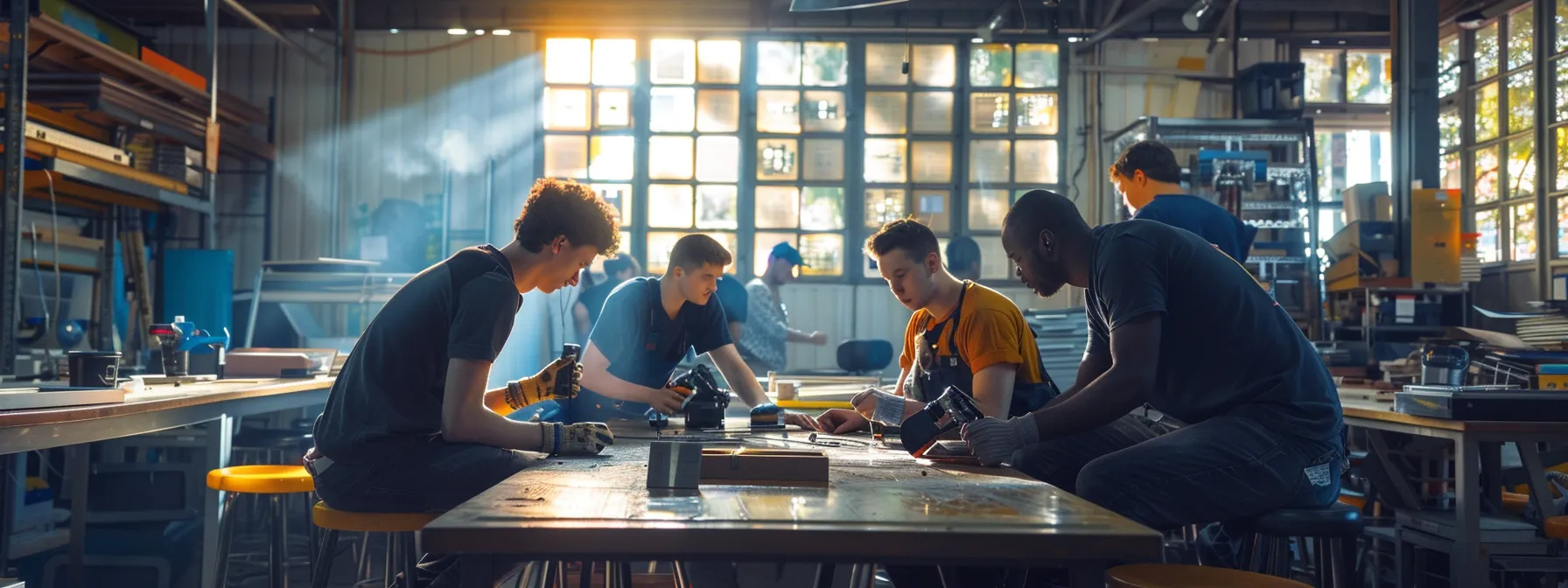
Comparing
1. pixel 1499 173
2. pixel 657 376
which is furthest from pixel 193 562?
pixel 1499 173

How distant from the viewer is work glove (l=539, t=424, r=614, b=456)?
2.36m

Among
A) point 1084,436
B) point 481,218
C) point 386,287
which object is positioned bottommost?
point 1084,436

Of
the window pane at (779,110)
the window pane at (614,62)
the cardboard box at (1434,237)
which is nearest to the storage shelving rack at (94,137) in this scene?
the window pane at (614,62)

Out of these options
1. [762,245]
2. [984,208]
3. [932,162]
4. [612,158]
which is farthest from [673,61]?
Answer: [984,208]

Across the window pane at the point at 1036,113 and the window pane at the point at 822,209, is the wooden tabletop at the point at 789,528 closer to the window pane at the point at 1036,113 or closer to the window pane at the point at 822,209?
the window pane at the point at 822,209

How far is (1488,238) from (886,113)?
167 inches

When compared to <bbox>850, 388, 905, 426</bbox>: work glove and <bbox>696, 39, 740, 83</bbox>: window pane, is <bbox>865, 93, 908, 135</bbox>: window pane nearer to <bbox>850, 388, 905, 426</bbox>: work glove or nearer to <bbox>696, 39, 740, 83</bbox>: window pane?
<bbox>696, 39, 740, 83</bbox>: window pane

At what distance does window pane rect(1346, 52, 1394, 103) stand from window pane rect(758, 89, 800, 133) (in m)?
4.16

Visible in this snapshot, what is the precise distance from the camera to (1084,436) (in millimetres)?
2775

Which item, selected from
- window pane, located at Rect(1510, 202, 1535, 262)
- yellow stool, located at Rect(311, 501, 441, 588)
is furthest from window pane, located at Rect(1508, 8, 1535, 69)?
yellow stool, located at Rect(311, 501, 441, 588)

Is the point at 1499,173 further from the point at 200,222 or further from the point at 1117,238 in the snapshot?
the point at 200,222

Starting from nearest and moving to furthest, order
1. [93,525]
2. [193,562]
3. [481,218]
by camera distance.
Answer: [193,562] → [93,525] → [481,218]

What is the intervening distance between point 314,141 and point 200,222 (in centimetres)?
98

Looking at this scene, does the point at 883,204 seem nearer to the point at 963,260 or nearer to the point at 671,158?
the point at 671,158
